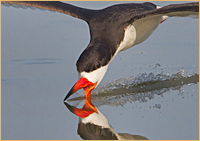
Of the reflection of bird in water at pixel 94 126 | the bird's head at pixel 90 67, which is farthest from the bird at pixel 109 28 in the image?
the reflection of bird in water at pixel 94 126

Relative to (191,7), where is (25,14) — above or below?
below

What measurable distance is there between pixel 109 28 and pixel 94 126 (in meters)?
1.80

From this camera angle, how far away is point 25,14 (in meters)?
11.2

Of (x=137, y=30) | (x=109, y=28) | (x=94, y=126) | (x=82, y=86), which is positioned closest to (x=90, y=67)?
(x=82, y=86)

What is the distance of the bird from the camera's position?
5805 millimetres

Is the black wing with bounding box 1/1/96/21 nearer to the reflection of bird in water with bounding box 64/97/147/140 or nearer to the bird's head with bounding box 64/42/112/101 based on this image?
the bird's head with bounding box 64/42/112/101

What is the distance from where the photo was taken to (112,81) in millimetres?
6828

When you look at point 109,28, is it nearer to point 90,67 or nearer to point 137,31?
point 137,31

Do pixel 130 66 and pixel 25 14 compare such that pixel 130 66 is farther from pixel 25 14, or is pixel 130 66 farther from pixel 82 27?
pixel 25 14

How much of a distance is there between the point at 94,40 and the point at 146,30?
51.7 inches

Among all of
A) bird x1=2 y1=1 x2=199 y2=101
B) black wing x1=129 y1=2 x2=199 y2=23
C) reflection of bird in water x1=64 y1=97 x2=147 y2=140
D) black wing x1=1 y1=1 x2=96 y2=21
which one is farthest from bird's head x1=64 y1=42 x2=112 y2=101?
black wing x1=1 y1=1 x2=96 y2=21

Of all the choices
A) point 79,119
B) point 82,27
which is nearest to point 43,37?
point 82,27

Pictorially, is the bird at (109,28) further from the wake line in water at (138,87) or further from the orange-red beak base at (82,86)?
the wake line in water at (138,87)

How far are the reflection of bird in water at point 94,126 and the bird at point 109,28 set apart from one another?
301 millimetres
